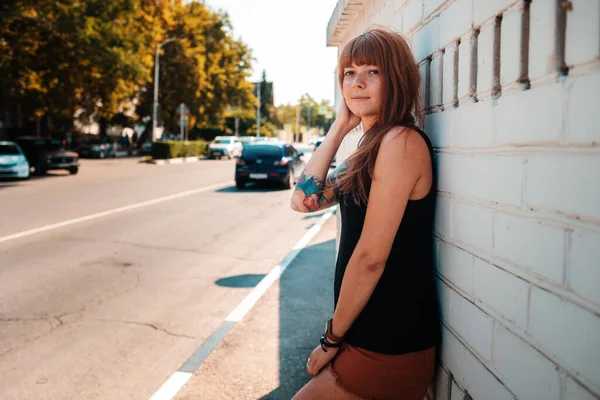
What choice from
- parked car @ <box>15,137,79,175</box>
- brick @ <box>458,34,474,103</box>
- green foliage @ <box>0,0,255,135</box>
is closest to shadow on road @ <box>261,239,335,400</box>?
brick @ <box>458,34,474,103</box>

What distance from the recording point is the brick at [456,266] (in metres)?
1.72

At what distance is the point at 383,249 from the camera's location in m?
1.71

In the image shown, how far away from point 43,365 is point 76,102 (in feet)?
97.5

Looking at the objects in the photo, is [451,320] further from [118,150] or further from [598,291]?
[118,150]

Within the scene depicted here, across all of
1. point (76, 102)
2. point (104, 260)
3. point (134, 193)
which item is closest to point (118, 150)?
point (76, 102)

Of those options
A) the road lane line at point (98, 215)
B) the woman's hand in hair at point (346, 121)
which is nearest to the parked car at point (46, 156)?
the road lane line at point (98, 215)

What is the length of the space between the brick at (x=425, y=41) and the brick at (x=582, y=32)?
0.95m

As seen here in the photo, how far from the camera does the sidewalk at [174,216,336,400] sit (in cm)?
363

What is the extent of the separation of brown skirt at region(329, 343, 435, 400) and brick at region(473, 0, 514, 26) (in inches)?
42.9

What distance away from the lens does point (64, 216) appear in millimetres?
11289

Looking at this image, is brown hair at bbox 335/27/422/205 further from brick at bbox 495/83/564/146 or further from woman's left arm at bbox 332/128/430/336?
brick at bbox 495/83/564/146

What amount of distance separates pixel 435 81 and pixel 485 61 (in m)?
0.51

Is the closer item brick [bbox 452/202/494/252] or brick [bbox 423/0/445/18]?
brick [bbox 452/202/494/252]

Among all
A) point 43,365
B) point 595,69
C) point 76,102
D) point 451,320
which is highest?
point 76,102
